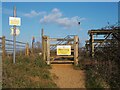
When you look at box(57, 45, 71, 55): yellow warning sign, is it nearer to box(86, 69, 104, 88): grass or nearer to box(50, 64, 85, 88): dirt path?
box(50, 64, 85, 88): dirt path

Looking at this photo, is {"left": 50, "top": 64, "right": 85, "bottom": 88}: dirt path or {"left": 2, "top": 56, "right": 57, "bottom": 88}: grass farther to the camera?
{"left": 50, "top": 64, "right": 85, "bottom": 88}: dirt path

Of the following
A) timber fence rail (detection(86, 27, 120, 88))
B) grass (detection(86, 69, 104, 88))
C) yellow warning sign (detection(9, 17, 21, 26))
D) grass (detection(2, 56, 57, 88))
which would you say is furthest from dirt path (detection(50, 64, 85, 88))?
yellow warning sign (detection(9, 17, 21, 26))

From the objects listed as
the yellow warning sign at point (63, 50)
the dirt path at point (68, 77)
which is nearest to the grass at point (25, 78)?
the dirt path at point (68, 77)

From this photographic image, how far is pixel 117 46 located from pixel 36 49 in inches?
610

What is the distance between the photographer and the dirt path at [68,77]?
34.8ft

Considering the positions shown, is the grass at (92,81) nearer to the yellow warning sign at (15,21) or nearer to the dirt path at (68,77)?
the dirt path at (68,77)

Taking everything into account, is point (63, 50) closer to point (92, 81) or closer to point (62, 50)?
point (62, 50)

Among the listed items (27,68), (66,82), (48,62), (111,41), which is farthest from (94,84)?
(48,62)

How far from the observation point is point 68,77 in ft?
38.8

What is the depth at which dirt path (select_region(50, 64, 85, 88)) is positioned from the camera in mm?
10594

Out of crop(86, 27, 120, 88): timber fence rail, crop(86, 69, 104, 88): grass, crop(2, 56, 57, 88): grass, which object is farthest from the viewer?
crop(86, 27, 120, 88): timber fence rail

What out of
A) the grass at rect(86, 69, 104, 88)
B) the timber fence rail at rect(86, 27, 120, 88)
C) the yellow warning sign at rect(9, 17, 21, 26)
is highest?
the yellow warning sign at rect(9, 17, 21, 26)

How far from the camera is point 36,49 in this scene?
83.5 ft

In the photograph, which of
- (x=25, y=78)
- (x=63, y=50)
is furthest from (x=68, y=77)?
(x=63, y=50)
